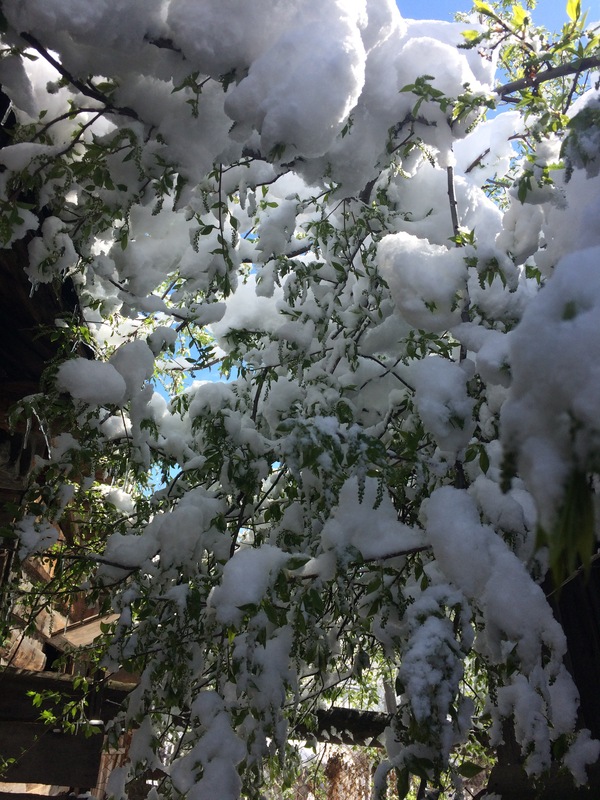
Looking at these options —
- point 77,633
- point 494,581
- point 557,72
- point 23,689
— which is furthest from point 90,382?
point 77,633

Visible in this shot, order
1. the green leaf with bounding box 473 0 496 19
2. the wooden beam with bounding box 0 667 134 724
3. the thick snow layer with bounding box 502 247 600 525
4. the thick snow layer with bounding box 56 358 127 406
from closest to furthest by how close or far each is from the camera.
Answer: the thick snow layer with bounding box 502 247 600 525
the green leaf with bounding box 473 0 496 19
the thick snow layer with bounding box 56 358 127 406
the wooden beam with bounding box 0 667 134 724

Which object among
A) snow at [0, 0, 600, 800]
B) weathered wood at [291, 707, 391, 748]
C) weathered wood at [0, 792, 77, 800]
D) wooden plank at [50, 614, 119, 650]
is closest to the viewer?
snow at [0, 0, 600, 800]

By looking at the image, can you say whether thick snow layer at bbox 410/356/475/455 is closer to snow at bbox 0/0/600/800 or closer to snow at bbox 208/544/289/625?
snow at bbox 0/0/600/800

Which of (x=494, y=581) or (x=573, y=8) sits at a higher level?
(x=573, y=8)

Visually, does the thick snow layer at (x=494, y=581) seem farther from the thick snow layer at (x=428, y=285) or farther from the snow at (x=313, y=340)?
the thick snow layer at (x=428, y=285)

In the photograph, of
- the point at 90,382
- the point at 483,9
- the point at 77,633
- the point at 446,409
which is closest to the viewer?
the point at 446,409

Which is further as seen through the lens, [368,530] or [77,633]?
[77,633]

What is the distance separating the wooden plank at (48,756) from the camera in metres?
3.85

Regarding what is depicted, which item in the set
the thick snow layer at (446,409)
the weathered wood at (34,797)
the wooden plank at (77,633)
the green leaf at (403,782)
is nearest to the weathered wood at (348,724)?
the wooden plank at (77,633)

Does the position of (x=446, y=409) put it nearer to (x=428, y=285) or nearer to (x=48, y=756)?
(x=428, y=285)

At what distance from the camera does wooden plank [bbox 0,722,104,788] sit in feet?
12.6

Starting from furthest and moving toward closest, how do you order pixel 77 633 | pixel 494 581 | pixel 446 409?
pixel 77 633 → pixel 446 409 → pixel 494 581

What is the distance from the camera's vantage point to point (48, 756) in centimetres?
394

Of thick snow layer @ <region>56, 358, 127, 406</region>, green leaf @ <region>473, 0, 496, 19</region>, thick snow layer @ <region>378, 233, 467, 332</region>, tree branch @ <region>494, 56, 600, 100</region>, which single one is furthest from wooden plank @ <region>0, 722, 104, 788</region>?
green leaf @ <region>473, 0, 496, 19</region>
